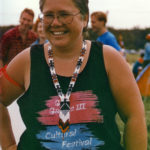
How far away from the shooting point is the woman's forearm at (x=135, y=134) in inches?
43.1

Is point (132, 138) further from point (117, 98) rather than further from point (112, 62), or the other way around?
point (112, 62)

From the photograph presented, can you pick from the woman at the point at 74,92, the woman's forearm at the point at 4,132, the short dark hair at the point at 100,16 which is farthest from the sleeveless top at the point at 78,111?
the short dark hair at the point at 100,16

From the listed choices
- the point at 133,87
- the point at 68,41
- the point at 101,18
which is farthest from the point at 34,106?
the point at 101,18

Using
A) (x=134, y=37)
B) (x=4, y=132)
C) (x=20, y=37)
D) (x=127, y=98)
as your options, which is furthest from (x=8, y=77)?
(x=134, y=37)

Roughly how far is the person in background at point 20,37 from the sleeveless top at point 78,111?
2.79 metres

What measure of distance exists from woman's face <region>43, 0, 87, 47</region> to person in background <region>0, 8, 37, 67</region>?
109 inches

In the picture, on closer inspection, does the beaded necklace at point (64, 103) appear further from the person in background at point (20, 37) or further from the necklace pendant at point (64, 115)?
the person in background at point (20, 37)

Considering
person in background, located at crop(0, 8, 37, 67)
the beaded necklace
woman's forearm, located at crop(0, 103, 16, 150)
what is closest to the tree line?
person in background, located at crop(0, 8, 37, 67)

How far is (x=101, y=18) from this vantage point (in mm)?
4891

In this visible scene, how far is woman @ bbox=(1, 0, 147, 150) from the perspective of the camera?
1034 mm

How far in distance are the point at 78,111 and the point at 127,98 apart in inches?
7.5

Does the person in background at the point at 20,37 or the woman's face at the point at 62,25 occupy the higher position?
the woman's face at the point at 62,25

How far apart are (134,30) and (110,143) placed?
74.4 feet

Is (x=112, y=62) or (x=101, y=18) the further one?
(x=101, y=18)
